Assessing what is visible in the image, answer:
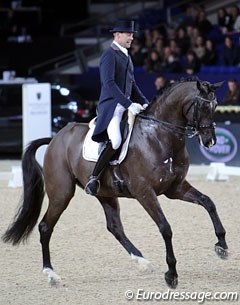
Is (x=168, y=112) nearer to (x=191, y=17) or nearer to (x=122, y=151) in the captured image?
(x=122, y=151)

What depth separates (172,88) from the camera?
764 cm

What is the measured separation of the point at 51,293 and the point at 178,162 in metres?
1.51

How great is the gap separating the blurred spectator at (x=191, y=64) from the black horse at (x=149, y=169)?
10.4 meters

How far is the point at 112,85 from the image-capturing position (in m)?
A: 7.71

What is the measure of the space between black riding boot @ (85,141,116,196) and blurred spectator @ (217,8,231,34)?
1294 centimetres

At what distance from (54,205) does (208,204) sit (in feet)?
4.50

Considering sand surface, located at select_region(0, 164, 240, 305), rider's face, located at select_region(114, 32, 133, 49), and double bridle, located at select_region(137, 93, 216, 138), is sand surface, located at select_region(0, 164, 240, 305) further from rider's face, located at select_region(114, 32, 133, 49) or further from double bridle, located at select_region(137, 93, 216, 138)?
rider's face, located at select_region(114, 32, 133, 49)

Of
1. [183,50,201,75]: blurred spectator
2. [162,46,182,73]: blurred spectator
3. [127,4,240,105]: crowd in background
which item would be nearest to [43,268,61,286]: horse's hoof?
[127,4,240,105]: crowd in background

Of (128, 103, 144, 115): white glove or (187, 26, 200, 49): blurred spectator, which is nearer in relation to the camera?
(128, 103, 144, 115): white glove

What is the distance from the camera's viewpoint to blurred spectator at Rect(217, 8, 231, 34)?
20.2 meters

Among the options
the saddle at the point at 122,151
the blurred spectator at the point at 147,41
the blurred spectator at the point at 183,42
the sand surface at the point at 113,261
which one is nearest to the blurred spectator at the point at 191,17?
the blurred spectator at the point at 183,42

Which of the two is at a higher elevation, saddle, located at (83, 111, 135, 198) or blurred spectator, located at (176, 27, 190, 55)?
saddle, located at (83, 111, 135, 198)

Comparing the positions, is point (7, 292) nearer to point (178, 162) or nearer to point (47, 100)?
point (178, 162)
